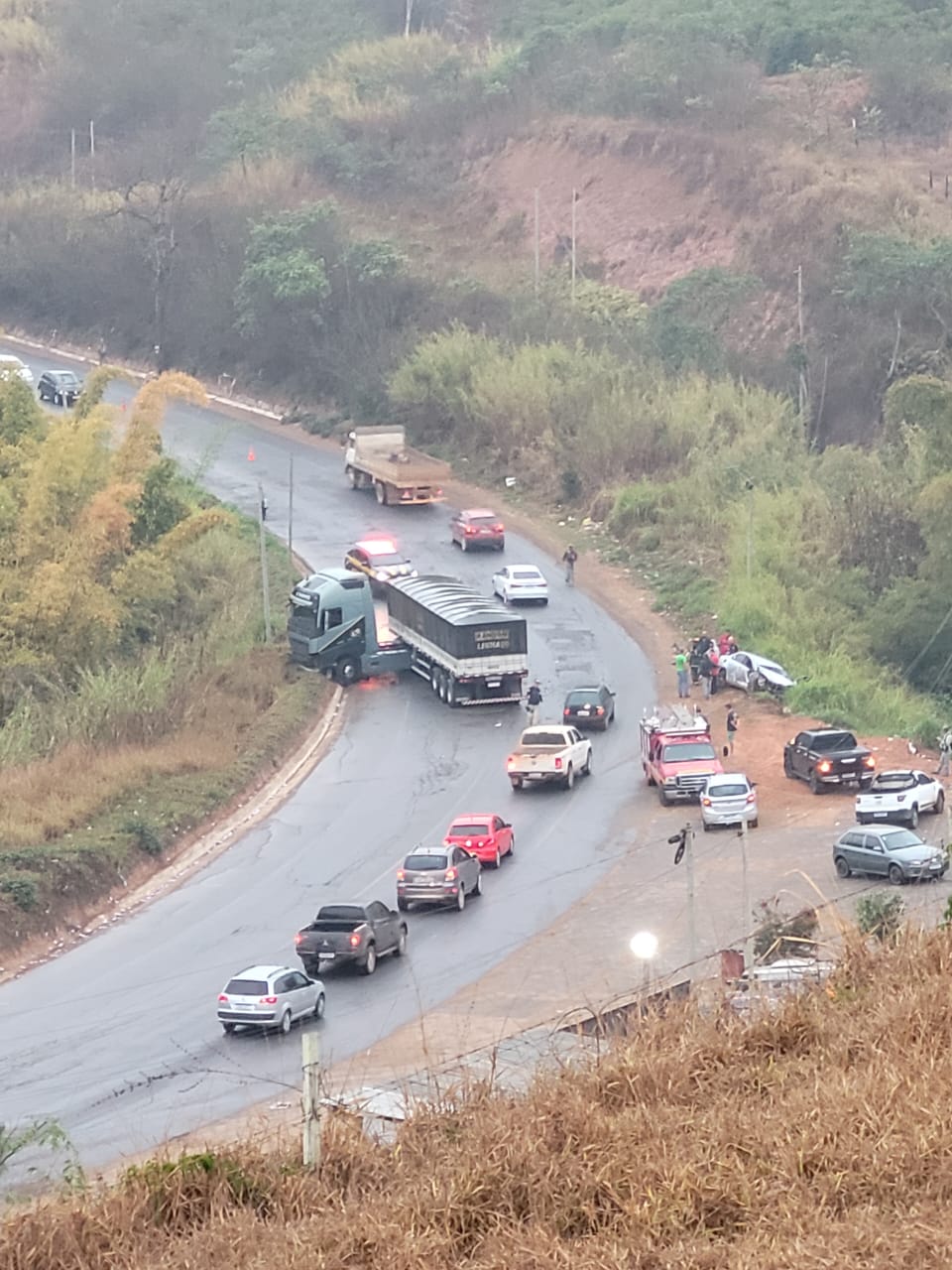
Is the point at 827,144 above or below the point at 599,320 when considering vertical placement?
above

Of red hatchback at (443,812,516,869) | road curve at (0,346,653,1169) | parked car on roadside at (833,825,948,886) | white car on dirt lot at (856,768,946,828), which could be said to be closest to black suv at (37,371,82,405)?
road curve at (0,346,653,1169)

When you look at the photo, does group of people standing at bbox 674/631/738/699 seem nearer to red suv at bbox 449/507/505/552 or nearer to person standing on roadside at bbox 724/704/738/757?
person standing on roadside at bbox 724/704/738/757

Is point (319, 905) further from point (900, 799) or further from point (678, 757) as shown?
point (900, 799)

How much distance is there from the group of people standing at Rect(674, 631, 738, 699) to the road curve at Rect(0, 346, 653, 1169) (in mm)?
919

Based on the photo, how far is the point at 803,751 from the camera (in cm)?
3500

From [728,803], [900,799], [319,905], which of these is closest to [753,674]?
[728,803]

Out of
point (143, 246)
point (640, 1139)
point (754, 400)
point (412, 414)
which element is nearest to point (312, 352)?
point (412, 414)

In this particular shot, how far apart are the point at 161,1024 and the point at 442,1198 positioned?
615 inches

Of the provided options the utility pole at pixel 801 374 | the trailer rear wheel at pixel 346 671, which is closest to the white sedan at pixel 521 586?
the trailer rear wheel at pixel 346 671

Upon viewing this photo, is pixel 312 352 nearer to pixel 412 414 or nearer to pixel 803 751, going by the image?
pixel 412 414

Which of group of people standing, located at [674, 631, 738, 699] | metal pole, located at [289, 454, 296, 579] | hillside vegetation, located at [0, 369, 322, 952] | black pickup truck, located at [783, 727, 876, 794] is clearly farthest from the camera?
metal pole, located at [289, 454, 296, 579]

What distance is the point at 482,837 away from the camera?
3120 centimetres

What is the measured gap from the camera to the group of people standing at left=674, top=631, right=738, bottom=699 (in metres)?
40.8

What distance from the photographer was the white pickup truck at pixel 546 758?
35.1 metres
